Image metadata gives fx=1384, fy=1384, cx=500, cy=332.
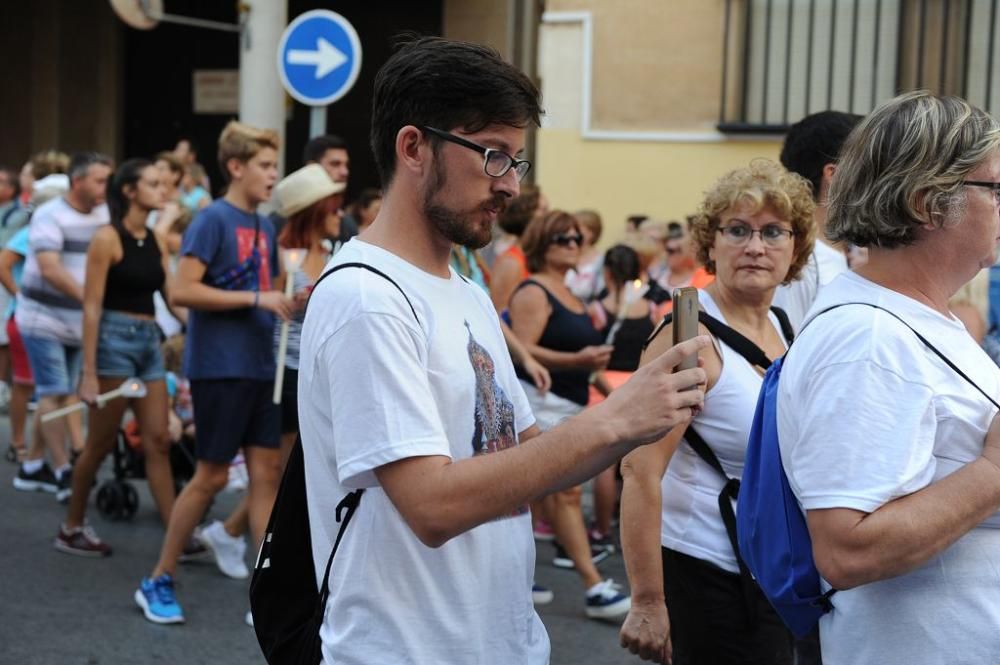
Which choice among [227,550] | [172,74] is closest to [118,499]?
[227,550]

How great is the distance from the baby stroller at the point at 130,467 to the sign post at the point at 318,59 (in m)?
2.22

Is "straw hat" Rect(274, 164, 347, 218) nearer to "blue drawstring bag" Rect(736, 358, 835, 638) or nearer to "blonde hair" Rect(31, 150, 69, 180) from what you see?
"blue drawstring bag" Rect(736, 358, 835, 638)

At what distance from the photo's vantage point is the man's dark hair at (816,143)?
13.9 ft

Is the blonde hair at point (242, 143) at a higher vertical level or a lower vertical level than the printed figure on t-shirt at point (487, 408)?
higher

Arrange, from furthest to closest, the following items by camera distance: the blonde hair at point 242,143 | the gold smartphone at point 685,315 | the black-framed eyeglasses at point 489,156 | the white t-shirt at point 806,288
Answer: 1. the blonde hair at point 242,143
2. the white t-shirt at point 806,288
3. the black-framed eyeglasses at point 489,156
4. the gold smartphone at point 685,315

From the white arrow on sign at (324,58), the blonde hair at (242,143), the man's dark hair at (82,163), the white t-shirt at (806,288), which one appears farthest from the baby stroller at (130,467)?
the white t-shirt at (806,288)

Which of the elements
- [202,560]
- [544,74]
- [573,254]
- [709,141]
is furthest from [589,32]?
[202,560]

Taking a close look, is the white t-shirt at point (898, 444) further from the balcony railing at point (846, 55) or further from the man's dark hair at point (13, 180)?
the balcony railing at point (846, 55)

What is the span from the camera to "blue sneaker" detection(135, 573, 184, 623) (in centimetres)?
578

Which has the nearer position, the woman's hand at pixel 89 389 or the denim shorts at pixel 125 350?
the woman's hand at pixel 89 389

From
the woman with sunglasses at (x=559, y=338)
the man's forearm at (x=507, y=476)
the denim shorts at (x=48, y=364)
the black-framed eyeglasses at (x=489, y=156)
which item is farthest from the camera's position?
the denim shorts at (x=48, y=364)

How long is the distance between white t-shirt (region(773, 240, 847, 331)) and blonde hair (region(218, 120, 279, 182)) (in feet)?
9.22

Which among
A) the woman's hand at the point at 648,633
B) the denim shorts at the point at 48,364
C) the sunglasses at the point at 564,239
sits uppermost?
the sunglasses at the point at 564,239

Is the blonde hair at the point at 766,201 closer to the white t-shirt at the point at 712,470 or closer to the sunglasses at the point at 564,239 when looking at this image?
the white t-shirt at the point at 712,470
